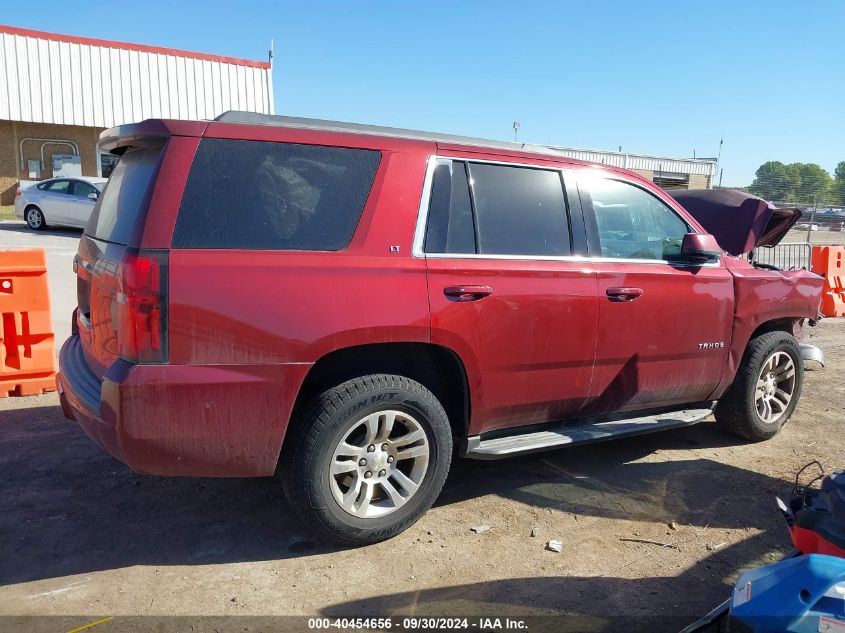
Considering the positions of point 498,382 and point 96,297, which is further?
point 498,382

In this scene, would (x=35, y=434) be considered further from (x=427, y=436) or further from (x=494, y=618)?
(x=494, y=618)

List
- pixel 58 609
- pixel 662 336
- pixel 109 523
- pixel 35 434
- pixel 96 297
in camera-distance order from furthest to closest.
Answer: pixel 35 434 → pixel 662 336 → pixel 109 523 → pixel 96 297 → pixel 58 609

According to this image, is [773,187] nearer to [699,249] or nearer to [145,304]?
[699,249]

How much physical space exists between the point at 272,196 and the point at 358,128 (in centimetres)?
69

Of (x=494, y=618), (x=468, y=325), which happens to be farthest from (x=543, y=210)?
(x=494, y=618)

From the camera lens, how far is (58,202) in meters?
18.0

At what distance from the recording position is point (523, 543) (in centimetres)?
361

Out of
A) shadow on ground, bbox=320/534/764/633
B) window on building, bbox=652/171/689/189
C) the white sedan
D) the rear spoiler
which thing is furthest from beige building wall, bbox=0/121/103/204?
window on building, bbox=652/171/689/189

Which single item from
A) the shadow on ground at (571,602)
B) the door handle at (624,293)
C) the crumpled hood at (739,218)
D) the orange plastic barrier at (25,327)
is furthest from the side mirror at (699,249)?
the orange plastic barrier at (25,327)

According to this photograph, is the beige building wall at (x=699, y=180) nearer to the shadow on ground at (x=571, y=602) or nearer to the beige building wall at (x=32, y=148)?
the beige building wall at (x=32, y=148)

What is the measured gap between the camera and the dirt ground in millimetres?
3059

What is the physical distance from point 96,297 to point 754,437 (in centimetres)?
441

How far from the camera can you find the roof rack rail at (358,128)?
10.8 ft

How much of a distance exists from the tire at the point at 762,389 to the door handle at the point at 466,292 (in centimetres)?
233
